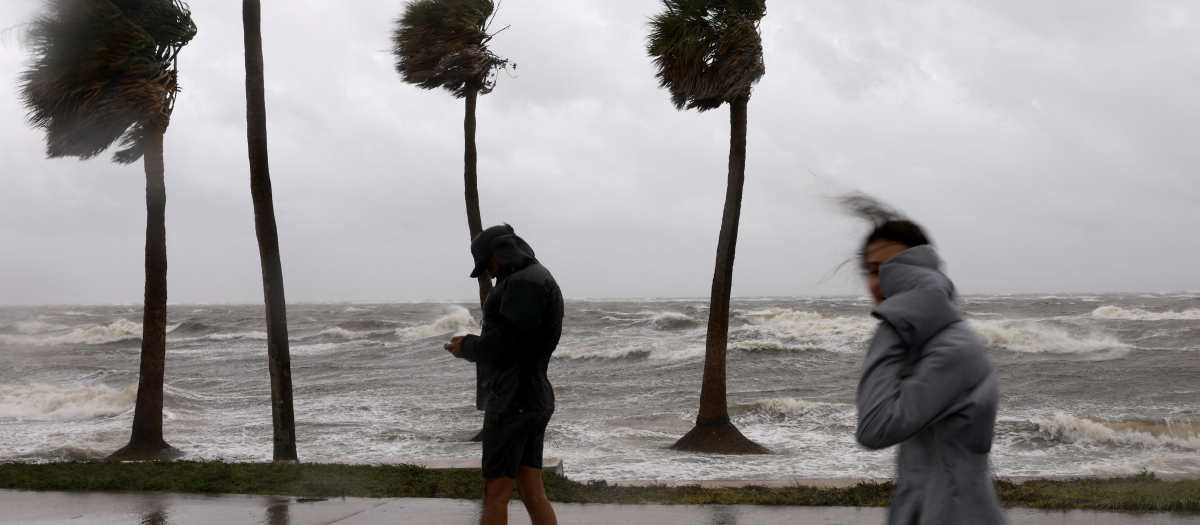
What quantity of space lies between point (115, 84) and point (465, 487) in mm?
7376

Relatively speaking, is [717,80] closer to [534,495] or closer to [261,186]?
[261,186]

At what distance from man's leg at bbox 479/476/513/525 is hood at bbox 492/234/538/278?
93 cm

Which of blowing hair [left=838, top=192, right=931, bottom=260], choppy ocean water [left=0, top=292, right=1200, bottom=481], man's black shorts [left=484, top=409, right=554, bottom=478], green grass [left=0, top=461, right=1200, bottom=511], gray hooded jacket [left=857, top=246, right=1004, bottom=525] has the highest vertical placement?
blowing hair [left=838, top=192, right=931, bottom=260]

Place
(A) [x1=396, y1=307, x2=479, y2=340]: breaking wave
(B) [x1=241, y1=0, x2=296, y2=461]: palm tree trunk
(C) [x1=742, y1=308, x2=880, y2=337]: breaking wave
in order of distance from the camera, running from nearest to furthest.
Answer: (B) [x1=241, y1=0, x2=296, y2=461]: palm tree trunk → (C) [x1=742, y1=308, x2=880, y2=337]: breaking wave → (A) [x1=396, y1=307, x2=479, y2=340]: breaking wave

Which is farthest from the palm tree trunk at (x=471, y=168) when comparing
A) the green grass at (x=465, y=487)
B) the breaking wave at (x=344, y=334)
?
the breaking wave at (x=344, y=334)

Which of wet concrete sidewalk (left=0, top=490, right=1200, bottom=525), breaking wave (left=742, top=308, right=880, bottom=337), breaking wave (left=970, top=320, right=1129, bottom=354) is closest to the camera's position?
wet concrete sidewalk (left=0, top=490, right=1200, bottom=525)

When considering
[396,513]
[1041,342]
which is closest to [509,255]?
[396,513]

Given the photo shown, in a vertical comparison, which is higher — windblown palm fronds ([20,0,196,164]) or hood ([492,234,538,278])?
windblown palm fronds ([20,0,196,164])

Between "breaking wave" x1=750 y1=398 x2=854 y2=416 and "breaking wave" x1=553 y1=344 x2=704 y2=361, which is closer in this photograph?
"breaking wave" x1=750 y1=398 x2=854 y2=416

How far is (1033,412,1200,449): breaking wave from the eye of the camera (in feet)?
43.1

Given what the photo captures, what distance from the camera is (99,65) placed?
10.0 metres

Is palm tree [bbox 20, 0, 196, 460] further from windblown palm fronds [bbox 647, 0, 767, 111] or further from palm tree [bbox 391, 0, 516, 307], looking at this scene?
windblown palm fronds [bbox 647, 0, 767, 111]

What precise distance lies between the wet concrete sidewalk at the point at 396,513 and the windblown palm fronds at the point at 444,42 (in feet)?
23.9

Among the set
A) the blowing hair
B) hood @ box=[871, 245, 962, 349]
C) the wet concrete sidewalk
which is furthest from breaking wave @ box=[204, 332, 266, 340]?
hood @ box=[871, 245, 962, 349]
